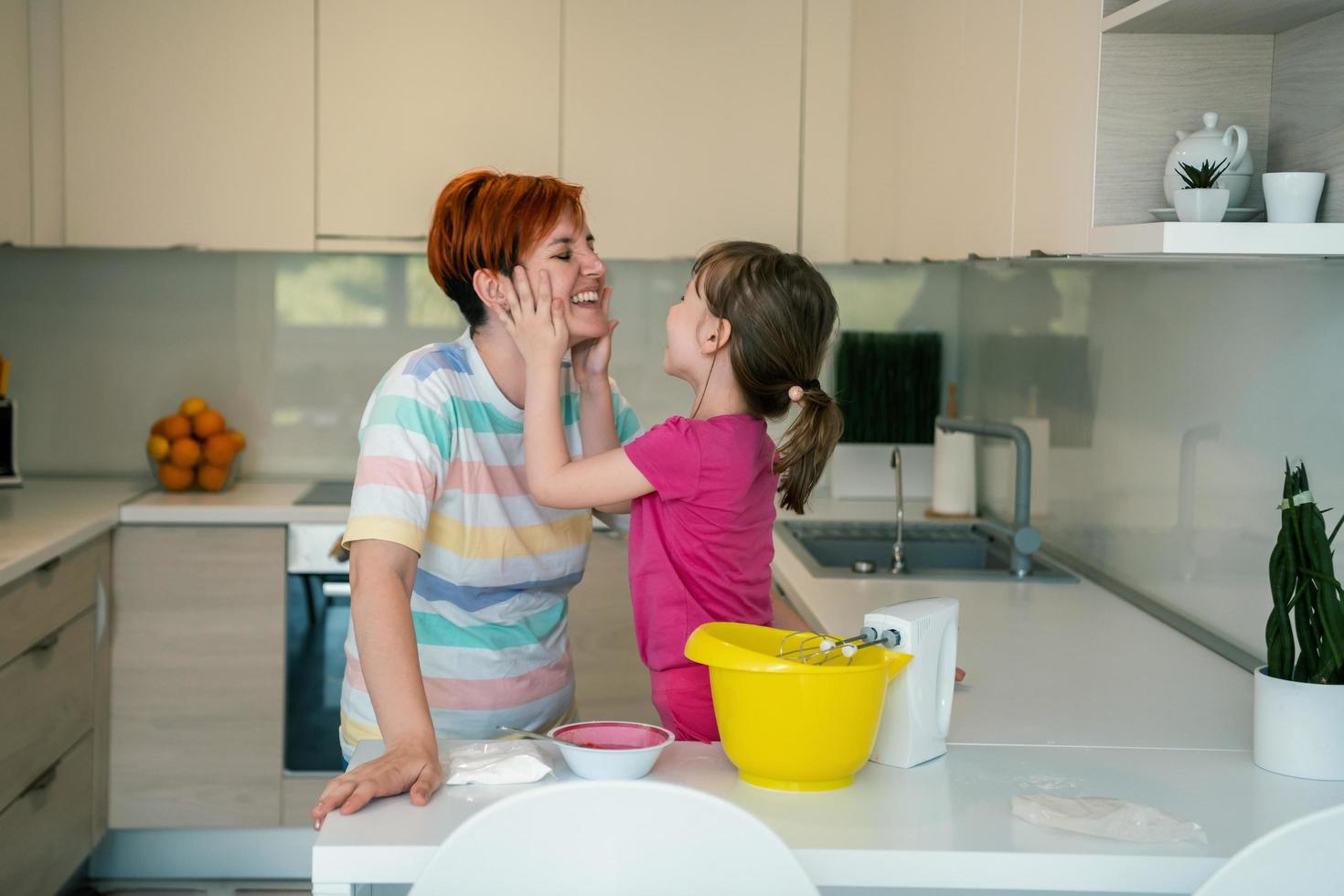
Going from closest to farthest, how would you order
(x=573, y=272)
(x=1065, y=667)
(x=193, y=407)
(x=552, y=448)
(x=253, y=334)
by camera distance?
(x=552, y=448) < (x=573, y=272) < (x=1065, y=667) < (x=193, y=407) < (x=253, y=334)

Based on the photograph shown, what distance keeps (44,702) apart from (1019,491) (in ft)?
6.45

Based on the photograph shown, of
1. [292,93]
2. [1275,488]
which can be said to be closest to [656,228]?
[292,93]

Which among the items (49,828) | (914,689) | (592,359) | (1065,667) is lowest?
(49,828)

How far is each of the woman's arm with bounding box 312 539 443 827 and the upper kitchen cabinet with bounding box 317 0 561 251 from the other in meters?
1.89

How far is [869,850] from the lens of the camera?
1.19 meters

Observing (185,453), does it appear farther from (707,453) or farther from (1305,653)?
(1305,653)

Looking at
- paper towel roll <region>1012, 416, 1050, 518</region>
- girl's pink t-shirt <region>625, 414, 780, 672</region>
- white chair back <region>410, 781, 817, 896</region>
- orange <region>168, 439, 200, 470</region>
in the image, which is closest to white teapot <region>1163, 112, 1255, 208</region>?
girl's pink t-shirt <region>625, 414, 780, 672</region>

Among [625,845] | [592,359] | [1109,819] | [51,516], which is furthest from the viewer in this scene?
[51,516]

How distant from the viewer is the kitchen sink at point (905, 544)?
305cm

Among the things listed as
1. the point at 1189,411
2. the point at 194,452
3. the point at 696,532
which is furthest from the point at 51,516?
the point at 1189,411

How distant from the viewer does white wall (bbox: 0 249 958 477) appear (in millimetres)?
3627

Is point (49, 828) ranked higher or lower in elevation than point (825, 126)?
lower

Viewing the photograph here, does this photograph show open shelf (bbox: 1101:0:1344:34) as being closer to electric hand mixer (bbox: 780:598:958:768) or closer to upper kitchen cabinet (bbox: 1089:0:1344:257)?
upper kitchen cabinet (bbox: 1089:0:1344:257)

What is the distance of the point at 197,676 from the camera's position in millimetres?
3164
